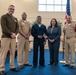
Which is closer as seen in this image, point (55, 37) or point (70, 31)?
point (70, 31)

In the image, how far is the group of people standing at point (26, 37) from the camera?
12.1 feet

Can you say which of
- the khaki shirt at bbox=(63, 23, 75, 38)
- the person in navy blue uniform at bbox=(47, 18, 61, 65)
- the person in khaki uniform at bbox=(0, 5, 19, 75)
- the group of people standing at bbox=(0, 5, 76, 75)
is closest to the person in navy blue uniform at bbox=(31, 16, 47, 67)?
the group of people standing at bbox=(0, 5, 76, 75)

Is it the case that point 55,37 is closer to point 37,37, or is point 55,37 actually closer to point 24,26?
point 37,37

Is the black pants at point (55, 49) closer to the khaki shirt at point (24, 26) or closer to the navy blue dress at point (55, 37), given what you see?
the navy blue dress at point (55, 37)

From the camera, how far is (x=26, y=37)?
4434 millimetres

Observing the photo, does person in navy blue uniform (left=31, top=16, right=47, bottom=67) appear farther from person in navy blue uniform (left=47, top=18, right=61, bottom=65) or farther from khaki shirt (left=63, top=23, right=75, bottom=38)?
Result: khaki shirt (left=63, top=23, right=75, bottom=38)

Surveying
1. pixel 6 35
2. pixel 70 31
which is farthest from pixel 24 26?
pixel 70 31

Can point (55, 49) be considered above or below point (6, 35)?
below

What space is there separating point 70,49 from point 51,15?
6.08 meters

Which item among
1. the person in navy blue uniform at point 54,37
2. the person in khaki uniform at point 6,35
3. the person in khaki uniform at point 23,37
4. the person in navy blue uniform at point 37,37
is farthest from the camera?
the person in navy blue uniform at point 54,37

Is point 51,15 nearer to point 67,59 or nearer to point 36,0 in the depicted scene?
point 36,0

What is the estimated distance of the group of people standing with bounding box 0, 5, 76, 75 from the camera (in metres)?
3.70

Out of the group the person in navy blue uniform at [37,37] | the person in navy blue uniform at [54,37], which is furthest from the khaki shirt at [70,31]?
the person in navy blue uniform at [37,37]

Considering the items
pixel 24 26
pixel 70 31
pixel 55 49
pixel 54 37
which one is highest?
pixel 24 26
